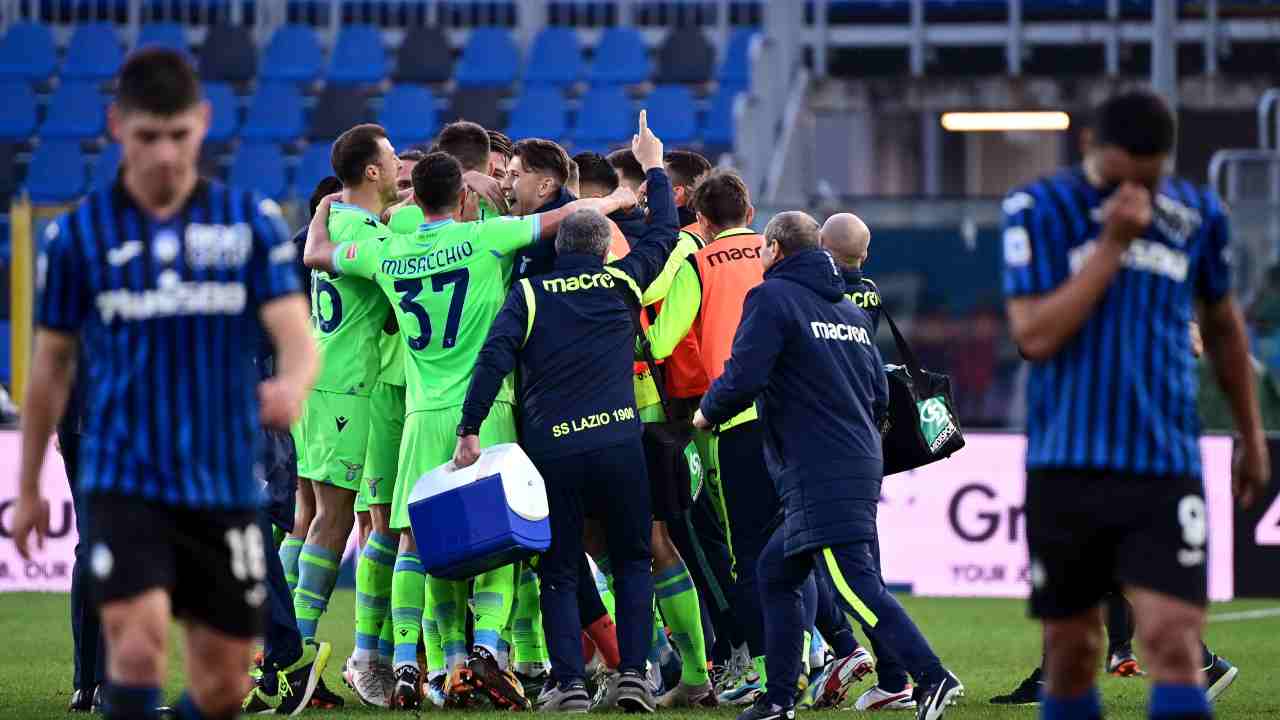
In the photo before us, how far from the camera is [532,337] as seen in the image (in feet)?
27.6

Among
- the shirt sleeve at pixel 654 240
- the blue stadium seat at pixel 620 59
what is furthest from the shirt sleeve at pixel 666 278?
the blue stadium seat at pixel 620 59

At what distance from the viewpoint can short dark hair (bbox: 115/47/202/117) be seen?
515 centimetres

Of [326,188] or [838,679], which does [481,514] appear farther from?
[326,188]

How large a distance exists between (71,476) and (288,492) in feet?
3.20

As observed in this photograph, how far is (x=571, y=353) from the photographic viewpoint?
840 cm

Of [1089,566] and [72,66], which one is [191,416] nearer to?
[1089,566]

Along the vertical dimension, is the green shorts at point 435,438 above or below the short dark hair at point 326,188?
below

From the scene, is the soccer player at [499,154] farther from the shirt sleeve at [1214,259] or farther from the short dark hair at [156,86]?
the shirt sleeve at [1214,259]

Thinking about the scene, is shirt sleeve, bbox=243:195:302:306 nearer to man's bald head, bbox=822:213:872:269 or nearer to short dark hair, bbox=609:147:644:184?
man's bald head, bbox=822:213:872:269

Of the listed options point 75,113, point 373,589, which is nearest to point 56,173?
point 75,113

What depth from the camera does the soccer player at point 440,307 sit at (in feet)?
28.0

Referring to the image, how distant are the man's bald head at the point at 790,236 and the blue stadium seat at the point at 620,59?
1351 cm

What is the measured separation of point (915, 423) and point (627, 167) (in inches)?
87.9

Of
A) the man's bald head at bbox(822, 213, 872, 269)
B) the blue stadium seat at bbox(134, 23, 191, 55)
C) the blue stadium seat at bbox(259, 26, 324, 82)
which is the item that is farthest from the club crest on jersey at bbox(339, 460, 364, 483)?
the blue stadium seat at bbox(134, 23, 191, 55)
